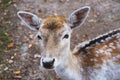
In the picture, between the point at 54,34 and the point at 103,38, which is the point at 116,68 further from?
the point at 54,34

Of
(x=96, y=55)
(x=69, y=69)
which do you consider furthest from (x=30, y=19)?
(x=96, y=55)

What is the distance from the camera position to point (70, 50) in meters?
5.24

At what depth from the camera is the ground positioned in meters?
6.62

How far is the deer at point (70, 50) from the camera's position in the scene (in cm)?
450

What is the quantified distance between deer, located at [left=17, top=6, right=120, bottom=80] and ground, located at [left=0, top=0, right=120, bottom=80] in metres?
1.30

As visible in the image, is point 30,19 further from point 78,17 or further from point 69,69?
point 69,69

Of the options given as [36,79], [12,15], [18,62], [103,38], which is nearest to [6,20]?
[12,15]

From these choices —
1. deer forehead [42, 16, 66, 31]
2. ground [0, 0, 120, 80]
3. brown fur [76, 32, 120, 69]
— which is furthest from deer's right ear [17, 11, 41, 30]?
ground [0, 0, 120, 80]

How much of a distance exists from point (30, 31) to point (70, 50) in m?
2.68

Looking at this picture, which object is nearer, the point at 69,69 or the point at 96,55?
the point at 69,69

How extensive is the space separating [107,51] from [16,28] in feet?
10.2

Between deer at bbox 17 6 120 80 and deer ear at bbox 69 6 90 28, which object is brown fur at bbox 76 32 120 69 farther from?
deer ear at bbox 69 6 90 28

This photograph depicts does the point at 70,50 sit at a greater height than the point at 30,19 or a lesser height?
lesser

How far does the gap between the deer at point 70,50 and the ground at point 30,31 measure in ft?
4.26
